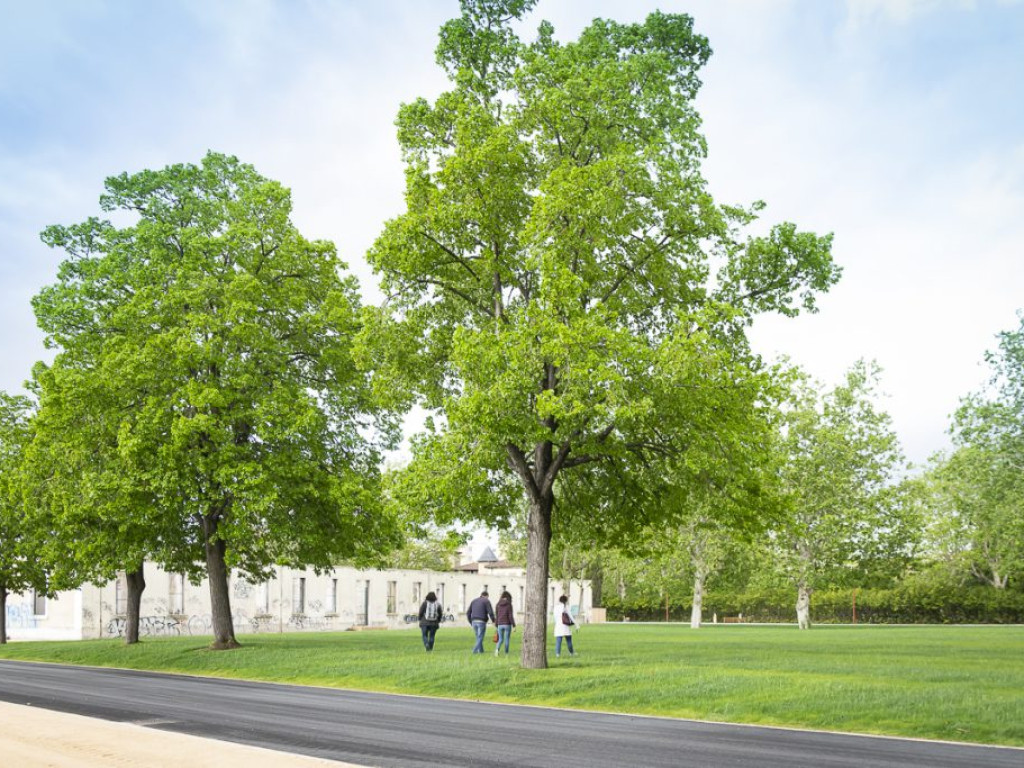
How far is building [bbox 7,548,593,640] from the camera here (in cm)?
4800

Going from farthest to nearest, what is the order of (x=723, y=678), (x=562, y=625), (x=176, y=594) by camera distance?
(x=176, y=594) → (x=562, y=625) → (x=723, y=678)

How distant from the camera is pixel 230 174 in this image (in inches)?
1273

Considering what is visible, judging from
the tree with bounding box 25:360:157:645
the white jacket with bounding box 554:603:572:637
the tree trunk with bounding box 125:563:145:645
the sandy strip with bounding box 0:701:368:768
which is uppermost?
the tree with bounding box 25:360:157:645

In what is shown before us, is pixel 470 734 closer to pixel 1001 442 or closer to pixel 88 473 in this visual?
pixel 88 473

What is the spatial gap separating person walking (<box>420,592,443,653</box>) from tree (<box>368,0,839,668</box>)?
572 cm

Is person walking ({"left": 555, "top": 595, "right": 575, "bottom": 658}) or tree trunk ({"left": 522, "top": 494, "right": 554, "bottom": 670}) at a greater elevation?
tree trunk ({"left": 522, "top": 494, "right": 554, "bottom": 670})

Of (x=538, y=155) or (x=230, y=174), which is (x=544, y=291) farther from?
(x=230, y=174)

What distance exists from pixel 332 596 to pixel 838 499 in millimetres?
28476

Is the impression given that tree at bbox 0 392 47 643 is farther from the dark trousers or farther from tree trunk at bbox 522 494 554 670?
tree trunk at bbox 522 494 554 670

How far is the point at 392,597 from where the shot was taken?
63.0 meters

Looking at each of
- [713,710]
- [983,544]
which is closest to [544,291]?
[713,710]

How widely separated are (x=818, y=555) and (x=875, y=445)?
6472 mm

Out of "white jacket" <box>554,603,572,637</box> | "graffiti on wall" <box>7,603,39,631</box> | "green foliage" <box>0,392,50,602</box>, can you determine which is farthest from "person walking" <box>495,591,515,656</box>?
"graffiti on wall" <box>7,603,39,631</box>

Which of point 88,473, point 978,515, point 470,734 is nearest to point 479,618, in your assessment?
point 88,473
